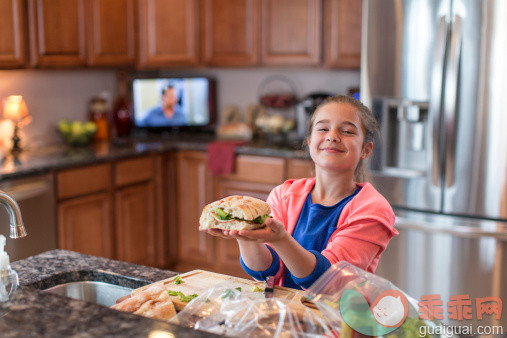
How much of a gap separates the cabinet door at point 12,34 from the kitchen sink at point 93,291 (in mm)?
1873

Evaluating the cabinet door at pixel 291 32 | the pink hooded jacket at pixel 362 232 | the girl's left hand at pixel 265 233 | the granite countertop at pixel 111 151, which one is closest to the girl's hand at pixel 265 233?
the girl's left hand at pixel 265 233

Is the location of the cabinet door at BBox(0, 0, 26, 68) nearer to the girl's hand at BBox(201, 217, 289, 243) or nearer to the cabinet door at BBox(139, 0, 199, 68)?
the cabinet door at BBox(139, 0, 199, 68)

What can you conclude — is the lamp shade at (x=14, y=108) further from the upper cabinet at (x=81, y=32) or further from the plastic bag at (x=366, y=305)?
the plastic bag at (x=366, y=305)

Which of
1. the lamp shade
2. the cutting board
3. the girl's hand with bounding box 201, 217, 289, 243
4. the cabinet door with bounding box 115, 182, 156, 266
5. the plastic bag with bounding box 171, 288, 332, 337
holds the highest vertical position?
the lamp shade

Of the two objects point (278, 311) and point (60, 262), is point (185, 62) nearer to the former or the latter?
point (60, 262)

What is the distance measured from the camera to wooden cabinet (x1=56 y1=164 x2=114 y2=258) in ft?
9.82

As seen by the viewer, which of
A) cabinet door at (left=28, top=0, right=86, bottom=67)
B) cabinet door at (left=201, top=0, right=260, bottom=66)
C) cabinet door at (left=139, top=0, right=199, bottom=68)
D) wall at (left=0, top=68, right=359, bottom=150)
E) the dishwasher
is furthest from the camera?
cabinet door at (left=139, top=0, right=199, bottom=68)

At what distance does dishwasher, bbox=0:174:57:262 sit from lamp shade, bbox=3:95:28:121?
1.87 ft

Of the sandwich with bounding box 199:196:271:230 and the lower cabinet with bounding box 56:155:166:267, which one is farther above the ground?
the sandwich with bounding box 199:196:271:230

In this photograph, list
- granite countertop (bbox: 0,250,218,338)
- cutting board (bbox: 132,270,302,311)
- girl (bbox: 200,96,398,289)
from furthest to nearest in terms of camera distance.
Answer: girl (bbox: 200,96,398,289), cutting board (bbox: 132,270,302,311), granite countertop (bbox: 0,250,218,338)

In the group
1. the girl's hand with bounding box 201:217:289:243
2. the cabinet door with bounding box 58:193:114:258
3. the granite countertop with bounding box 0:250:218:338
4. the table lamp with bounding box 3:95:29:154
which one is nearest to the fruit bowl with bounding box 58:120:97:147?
the table lamp with bounding box 3:95:29:154

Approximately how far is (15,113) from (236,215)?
2.43 metres

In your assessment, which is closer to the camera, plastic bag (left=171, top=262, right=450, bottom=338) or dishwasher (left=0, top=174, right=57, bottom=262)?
plastic bag (left=171, top=262, right=450, bottom=338)

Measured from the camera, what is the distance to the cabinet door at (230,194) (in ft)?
11.1
